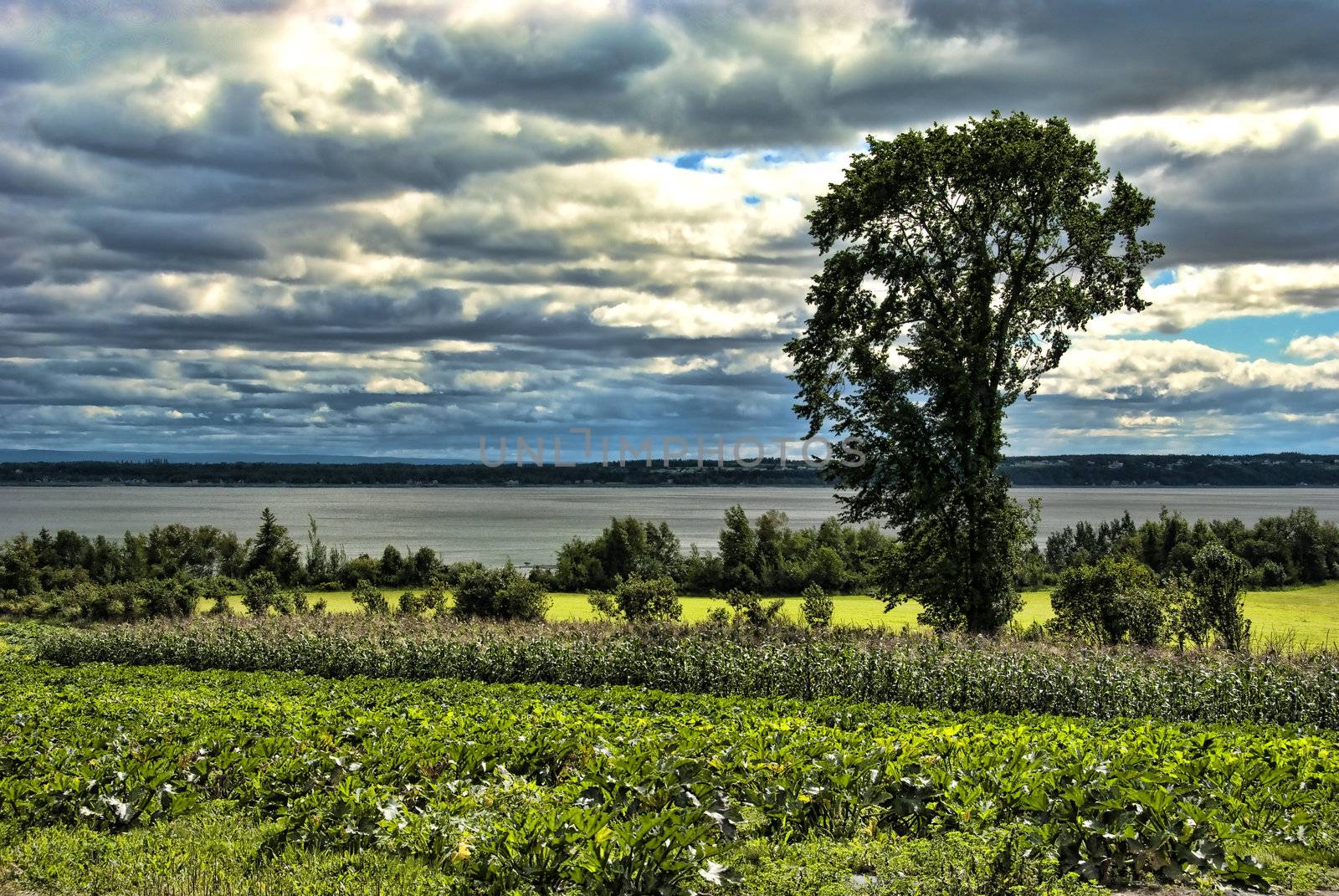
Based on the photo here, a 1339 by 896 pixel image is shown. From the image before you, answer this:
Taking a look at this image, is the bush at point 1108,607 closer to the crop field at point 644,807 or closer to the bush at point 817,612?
the bush at point 817,612

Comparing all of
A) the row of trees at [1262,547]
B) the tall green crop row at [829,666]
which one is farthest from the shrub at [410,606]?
the row of trees at [1262,547]

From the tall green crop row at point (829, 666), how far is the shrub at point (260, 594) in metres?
8.43

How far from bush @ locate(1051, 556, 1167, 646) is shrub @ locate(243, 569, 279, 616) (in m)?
22.3

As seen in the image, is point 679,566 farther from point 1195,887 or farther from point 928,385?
point 1195,887

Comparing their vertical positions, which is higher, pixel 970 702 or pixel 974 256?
pixel 974 256

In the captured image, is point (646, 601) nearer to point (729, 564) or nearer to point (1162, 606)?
point (1162, 606)

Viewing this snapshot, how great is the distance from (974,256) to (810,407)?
508 centimetres

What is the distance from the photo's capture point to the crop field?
17.6 ft

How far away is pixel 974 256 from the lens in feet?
72.4

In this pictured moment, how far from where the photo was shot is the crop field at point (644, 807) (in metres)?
5.37

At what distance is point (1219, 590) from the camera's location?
→ 2214cm

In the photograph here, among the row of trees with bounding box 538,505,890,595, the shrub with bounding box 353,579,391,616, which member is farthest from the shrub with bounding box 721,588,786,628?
the row of trees with bounding box 538,505,890,595

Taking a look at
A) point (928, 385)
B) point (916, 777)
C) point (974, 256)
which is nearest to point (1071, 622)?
point (928, 385)

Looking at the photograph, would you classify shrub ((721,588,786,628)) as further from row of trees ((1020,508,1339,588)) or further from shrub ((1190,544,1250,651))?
row of trees ((1020,508,1339,588))
